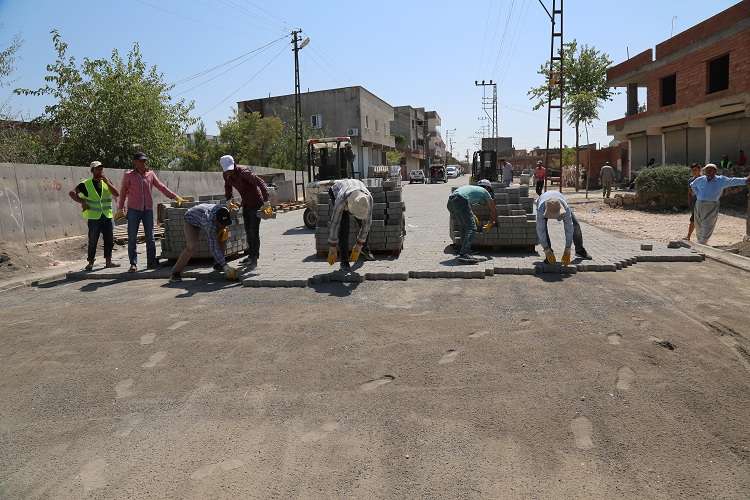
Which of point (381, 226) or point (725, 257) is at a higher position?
point (381, 226)

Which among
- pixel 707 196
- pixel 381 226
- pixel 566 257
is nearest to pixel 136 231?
pixel 381 226

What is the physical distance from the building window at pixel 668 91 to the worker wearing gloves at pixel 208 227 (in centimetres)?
2593

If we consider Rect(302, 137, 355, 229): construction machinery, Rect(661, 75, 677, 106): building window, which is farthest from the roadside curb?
Rect(661, 75, 677, 106): building window

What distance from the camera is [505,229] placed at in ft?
29.6

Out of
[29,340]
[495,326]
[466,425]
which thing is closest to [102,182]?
[29,340]

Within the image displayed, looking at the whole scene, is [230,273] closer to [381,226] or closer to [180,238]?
[180,238]

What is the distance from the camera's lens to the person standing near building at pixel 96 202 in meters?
8.44

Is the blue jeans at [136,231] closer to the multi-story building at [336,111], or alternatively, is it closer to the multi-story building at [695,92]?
the multi-story building at [695,92]

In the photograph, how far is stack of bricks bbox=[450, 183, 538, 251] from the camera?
8.93m

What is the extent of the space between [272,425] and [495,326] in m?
2.63

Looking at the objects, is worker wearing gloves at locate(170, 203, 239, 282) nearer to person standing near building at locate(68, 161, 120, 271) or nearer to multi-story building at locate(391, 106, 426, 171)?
person standing near building at locate(68, 161, 120, 271)

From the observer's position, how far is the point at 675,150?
26766 mm

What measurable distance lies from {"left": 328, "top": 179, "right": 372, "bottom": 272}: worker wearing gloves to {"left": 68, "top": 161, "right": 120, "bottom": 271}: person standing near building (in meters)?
3.50

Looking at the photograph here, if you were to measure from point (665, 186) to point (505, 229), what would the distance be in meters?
10.5
